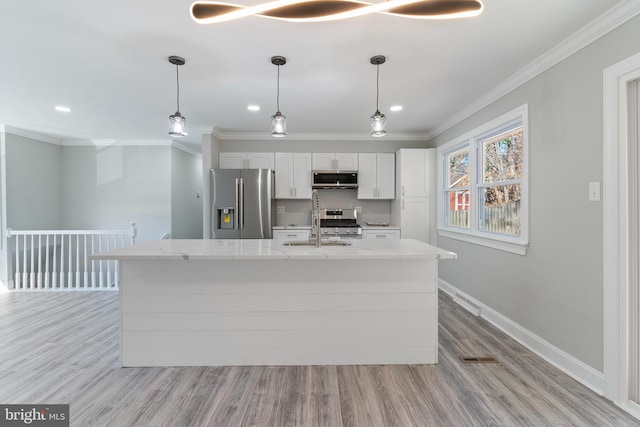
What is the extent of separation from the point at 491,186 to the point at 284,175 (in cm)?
294

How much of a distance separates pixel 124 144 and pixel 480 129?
5.75 meters

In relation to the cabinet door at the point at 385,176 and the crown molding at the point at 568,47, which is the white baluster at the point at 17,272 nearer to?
the cabinet door at the point at 385,176

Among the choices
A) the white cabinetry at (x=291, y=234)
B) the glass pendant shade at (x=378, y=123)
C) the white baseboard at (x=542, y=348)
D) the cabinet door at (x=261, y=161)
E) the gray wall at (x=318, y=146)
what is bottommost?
the white baseboard at (x=542, y=348)

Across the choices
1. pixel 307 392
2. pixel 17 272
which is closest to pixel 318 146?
pixel 307 392

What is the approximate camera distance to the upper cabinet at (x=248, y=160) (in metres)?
4.92

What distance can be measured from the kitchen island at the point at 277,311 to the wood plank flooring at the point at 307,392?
104mm

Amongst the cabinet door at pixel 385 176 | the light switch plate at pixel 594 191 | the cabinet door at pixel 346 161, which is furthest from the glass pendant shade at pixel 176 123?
the cabinet door at pixel 385 176

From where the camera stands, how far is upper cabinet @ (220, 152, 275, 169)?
4918mm

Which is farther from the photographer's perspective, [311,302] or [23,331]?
[23,331]

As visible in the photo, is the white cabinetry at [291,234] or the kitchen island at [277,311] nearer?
the kitchen island at [277,311]

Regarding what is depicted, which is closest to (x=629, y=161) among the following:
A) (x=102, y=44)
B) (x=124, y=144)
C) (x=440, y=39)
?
(x=440, y=39)

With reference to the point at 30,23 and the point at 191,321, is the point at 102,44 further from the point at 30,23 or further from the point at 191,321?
the point at 191,321

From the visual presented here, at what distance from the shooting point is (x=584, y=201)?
82.9 inches

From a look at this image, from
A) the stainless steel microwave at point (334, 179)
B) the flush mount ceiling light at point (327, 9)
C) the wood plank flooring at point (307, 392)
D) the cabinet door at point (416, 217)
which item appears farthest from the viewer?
the stainless steel microwave at point (334, 179)
